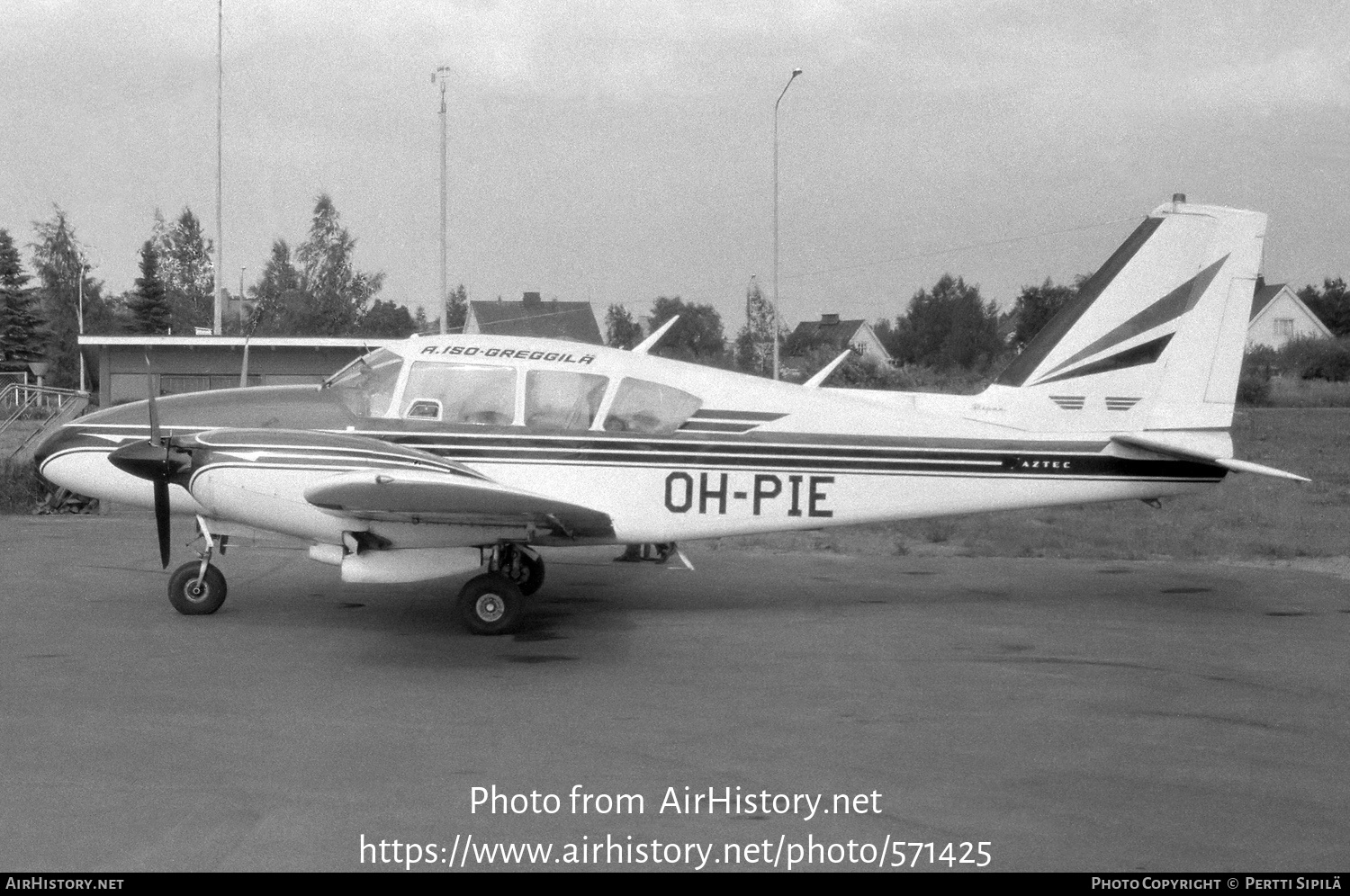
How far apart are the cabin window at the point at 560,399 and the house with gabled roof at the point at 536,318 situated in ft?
63.9

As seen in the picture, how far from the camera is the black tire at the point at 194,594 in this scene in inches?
400

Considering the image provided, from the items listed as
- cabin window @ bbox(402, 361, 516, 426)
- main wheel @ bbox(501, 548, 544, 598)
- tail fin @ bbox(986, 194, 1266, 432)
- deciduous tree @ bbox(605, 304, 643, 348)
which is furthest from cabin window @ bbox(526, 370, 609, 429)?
deciduous tree @ bbox(605, 304, 643, 348)

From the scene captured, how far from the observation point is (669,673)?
8.37 meters

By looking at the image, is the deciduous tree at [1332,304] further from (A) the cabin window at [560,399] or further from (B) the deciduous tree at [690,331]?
(A) the cabin window at [560,399]

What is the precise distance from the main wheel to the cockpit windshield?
1878 millimetres

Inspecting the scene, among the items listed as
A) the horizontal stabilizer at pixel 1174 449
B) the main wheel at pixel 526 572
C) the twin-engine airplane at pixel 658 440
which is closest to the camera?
the twin-engine airplane at pixel 658 440

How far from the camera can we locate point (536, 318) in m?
32.5

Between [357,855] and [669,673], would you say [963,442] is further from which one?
[357,855]

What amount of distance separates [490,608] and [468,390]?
6.09ft

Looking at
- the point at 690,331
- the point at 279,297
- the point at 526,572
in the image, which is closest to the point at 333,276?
the point at 279,297

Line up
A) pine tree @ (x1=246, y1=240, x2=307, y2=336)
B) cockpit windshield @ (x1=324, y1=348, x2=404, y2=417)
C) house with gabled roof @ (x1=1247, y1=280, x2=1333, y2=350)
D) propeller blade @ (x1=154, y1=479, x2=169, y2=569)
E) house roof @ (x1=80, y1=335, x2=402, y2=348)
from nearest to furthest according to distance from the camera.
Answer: propeller blade @ (x1=154, y1=479, x2=169, y2=569) < cockpit windshield @ (x1=324, y1=348, x2=404, y2=417) < house roof @ (x1=80, y1=335, x2=402, y2=348) < pine tree @ (x1=246, y1=240, x2=307, y2=336) < house with gabled roof @ (x1=1247, y1=280, x2=1333, y2=350)

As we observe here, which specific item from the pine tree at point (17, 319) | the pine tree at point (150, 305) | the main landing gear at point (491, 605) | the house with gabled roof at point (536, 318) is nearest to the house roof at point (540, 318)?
the house with gabled roof at point (536, 318)

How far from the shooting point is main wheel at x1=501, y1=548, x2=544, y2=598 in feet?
37.0

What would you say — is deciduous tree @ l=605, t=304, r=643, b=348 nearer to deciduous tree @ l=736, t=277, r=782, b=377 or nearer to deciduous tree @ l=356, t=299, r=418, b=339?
deciduous tree @ l=736, t=277, r=782, b=377
